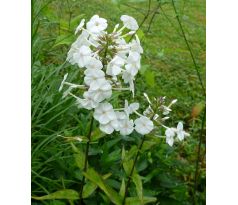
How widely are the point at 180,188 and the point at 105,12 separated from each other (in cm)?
318

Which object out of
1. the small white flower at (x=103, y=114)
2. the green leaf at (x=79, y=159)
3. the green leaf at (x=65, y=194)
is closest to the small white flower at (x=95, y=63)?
the small white flower at (x=103, y=114)

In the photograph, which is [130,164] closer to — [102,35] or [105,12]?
[102,35]

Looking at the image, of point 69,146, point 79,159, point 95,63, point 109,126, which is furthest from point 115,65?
point 69,146

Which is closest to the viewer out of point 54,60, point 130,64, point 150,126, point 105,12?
point 130,64

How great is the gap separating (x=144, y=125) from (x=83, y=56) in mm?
294

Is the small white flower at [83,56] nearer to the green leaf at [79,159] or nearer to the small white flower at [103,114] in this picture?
the small white flower at [103,114]

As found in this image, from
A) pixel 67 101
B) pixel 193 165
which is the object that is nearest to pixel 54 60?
pixel 67 101

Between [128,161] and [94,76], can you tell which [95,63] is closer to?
[94,76]

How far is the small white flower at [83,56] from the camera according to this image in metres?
1.28

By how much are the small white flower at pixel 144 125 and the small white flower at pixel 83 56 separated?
0.26 meters

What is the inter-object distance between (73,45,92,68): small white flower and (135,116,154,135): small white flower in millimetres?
258

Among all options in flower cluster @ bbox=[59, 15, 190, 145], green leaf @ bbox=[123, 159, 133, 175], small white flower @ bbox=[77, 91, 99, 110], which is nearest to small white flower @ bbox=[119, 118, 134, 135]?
flower cluster @ bbox=[59, 15, 190, 145]

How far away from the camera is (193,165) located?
9.00 ft

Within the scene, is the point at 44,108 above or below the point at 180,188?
above
